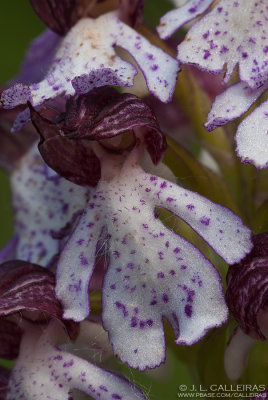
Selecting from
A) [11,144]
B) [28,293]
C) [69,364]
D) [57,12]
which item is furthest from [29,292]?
[11,144]

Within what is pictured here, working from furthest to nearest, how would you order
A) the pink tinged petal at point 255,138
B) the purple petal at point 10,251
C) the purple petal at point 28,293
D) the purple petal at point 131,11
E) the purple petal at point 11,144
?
1. the purple petal at point 11,144
2. the purple petal at point 10,251
3. the purple petal at point 131,11
4. the purple petal at point 28,293
5. the pink tinged petal at point 255,138

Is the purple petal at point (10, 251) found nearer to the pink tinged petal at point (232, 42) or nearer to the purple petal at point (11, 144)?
the purple petal at point (11, 144)

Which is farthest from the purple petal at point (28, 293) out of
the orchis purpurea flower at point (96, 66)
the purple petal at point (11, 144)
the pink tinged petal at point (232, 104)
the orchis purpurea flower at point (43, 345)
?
the purple petal at point (11, 144)

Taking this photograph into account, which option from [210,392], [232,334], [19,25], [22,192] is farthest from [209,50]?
[19,25]

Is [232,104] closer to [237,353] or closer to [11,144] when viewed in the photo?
[237,353]

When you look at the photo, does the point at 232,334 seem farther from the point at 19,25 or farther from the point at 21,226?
the point at 19,25

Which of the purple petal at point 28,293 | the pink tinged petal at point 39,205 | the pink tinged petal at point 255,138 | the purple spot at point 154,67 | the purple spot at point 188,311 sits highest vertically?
the purple spot at point 154,67

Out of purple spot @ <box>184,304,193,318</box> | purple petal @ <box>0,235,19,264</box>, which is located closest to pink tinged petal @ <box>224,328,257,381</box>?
purple spot @ <box>184,304,193,318</box>

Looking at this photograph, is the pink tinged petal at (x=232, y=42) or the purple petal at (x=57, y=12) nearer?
the pink tinged petal at (x=232, y=42)
